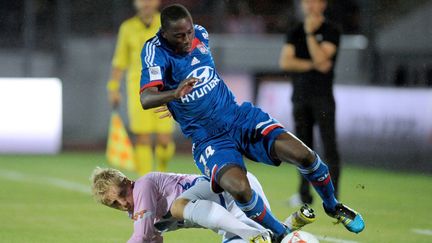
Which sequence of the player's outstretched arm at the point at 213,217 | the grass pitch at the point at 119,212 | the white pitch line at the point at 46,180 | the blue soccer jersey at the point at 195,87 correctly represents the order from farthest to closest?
1. the white pitch line at the point at 46,180
2. the grass pitch at the point at 119,212
3. the blue soccer jersey at the point at 195,87
4. the player's outstretched arm at the point at 213,217

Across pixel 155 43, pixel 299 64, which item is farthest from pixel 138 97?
pixel 155 43

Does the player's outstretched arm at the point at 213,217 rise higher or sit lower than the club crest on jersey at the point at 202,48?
lower

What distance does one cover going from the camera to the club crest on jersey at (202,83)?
26.5 feet

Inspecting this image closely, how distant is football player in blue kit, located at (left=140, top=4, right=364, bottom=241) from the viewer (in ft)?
25.8

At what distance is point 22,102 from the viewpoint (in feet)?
56.9

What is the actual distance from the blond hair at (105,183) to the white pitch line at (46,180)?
5.31m

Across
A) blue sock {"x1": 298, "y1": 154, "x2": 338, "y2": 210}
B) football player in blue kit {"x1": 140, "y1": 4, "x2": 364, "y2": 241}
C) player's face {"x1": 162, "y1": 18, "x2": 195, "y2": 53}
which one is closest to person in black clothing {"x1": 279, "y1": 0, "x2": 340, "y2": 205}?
blue sock {"x1": 298, "y1": 154, "x2": 338, "y2": 210}

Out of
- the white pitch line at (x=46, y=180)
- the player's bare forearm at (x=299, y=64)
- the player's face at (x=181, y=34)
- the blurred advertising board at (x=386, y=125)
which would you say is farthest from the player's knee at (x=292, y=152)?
the blurred advertising board at (x=386, y=125)

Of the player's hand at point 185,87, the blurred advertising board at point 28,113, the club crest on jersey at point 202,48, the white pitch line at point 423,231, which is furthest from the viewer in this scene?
the blurred advertising board at point 28,113

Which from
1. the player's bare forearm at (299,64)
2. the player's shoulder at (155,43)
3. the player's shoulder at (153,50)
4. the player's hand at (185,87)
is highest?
the player's shoulder at (155,43)

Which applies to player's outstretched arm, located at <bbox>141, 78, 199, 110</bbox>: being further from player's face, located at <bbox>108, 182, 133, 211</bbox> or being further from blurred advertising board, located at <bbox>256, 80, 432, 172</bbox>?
blurred advertising board, located at <bbox>256, 80, 432, 172</bbox>

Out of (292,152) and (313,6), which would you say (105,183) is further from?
(313,6)

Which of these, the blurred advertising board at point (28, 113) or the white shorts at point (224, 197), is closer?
the white shorts at point (224, 197)

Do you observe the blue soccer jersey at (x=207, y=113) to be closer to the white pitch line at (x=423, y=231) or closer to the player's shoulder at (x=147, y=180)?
the player's shoulder at (x=147, y=180)
